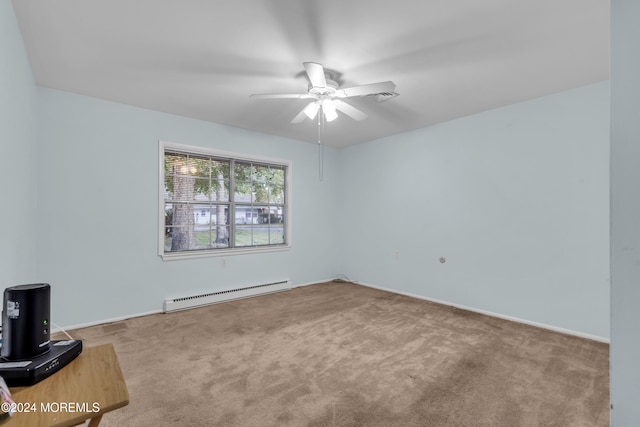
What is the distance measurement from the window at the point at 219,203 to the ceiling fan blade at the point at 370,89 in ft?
8.04

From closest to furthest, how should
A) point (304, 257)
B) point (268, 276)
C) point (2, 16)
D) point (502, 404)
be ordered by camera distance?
point (2, 16) < point (502, 404) < point (268, 276) < point (304, 257)

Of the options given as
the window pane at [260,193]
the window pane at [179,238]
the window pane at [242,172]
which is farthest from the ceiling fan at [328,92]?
the window pane at [179,238]

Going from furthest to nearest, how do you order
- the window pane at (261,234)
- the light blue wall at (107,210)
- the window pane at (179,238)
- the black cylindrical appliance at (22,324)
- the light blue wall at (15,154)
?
the window pane at (261,234)
the window pane at (179,238)
the light blue wall at (107,210)
the light blue wall at (15,154)
the black cylindrical appliance at (22,324)

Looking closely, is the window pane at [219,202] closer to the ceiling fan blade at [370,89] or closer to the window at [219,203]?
the window at [219,203]

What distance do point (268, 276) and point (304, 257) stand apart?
0.80m

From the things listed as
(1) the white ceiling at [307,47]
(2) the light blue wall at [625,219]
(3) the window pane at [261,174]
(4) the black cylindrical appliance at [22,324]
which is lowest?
(4) the black cylindrical appliance at [22,324]

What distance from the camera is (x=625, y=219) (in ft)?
2.29

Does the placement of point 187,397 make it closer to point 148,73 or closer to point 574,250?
point 148,73

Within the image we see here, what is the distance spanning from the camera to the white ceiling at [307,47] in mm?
2004

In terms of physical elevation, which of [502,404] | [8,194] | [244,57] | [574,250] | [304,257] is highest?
[244,57]

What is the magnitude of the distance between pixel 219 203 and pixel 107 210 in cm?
140

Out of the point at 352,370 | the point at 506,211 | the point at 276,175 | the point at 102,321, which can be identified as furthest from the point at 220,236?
the point at 506,211

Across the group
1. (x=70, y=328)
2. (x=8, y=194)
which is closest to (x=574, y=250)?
(x=8, y=194)

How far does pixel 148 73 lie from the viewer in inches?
113
